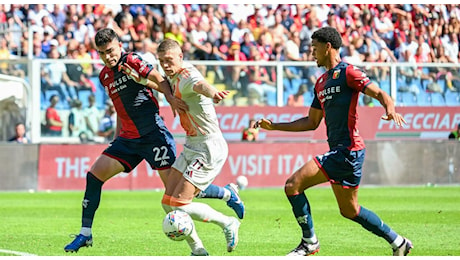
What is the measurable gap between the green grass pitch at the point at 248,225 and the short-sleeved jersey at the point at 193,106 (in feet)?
4.52

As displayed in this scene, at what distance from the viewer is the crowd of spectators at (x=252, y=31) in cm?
2356

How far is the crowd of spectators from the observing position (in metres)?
23.6

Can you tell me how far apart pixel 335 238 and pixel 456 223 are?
2840mm

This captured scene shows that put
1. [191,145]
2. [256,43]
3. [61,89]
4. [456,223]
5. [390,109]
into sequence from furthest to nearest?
[256,43]
[61,89]
[456,223]
[191,145]
[390,109]

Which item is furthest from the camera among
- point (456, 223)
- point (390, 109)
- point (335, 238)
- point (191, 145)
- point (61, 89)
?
point (61, 89)

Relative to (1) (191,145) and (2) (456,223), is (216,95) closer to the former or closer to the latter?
(1) (191,145)

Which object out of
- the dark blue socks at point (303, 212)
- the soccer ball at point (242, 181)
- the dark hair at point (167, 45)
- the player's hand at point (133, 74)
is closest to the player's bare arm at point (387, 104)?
the dark blue socks at point (303, 212)

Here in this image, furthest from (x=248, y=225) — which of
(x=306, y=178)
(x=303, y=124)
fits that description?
(x=306, y=178)

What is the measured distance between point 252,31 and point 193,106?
639 inches

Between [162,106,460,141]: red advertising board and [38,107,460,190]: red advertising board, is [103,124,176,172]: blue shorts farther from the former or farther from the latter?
[162,106,460,141]: red advertising board

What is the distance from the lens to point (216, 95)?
334 inches

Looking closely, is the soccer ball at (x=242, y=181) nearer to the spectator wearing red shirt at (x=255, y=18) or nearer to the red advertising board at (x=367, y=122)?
the red advertising board at (x=367, y=122)

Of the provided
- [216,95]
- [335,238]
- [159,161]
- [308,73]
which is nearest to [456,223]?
[335,238]

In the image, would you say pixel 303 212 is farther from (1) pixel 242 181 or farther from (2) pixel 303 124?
(1) pixel 242 181
